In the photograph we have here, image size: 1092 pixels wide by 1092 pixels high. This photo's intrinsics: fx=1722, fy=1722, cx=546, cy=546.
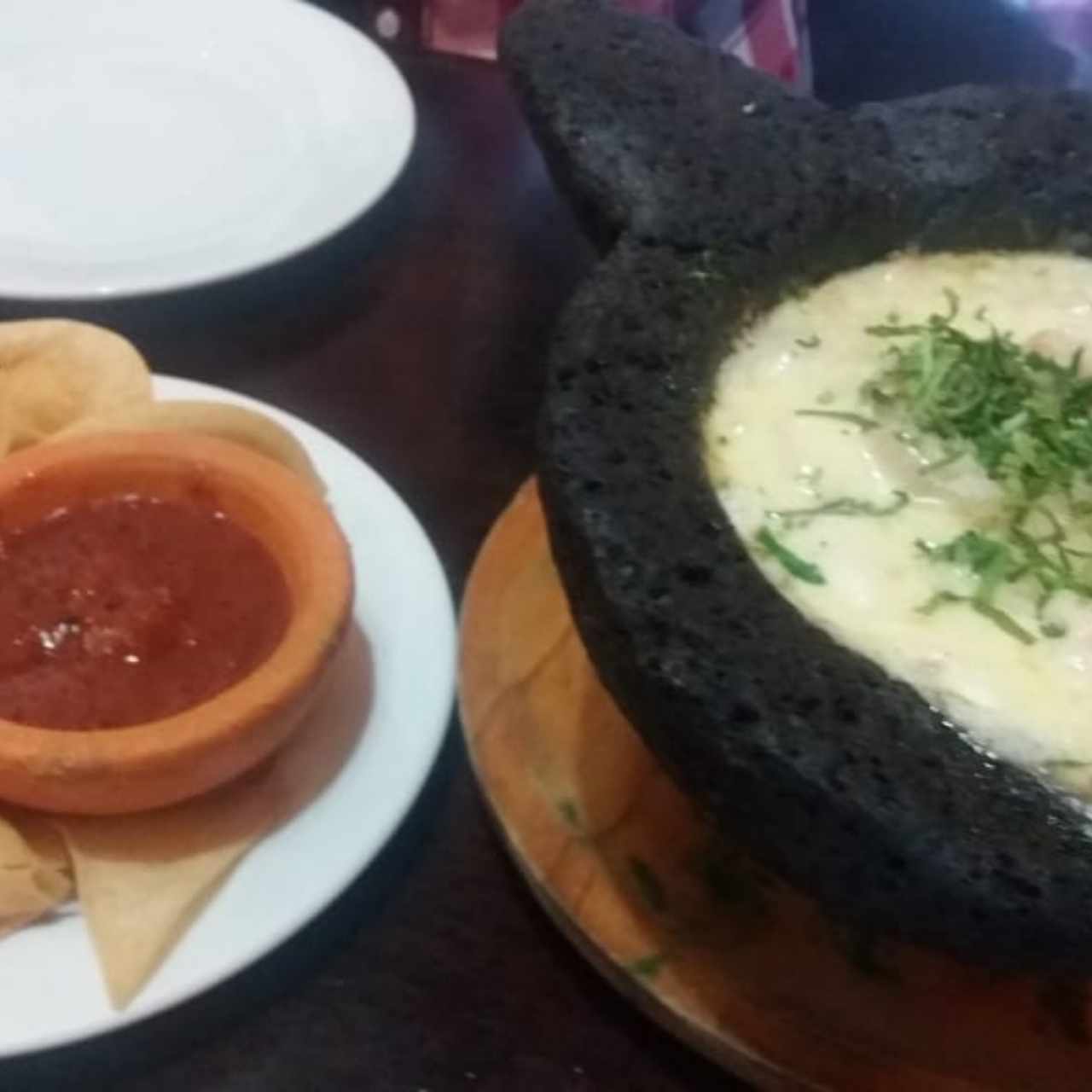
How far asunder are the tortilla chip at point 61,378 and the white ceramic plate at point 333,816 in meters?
0.05

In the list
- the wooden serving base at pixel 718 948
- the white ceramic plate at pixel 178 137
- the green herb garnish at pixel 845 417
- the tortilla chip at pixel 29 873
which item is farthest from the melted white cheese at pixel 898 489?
→ the white ceramic plate at pixel 178 137

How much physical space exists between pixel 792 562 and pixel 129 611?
0.99 feet

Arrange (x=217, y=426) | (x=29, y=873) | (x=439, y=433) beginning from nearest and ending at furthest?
(x=29, y=873)
(x=217, y=426)
(x=439, y=433)

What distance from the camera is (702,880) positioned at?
804 millimetres

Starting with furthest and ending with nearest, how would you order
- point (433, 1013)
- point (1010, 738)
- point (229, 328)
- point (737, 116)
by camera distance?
point (229, 328) < point (737, 116) < point (433, 1013) < point (1010, 738)

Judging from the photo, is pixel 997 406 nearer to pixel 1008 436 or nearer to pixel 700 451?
pixel 1008 436

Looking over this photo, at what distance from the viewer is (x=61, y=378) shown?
0.93 meters

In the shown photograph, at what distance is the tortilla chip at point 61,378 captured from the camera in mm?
919

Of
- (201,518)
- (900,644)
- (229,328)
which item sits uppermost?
(900,644)


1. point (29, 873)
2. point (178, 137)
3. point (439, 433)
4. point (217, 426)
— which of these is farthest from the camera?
point (178, 137)

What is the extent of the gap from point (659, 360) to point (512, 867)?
0.26m

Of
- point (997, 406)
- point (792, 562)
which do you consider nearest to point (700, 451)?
point (792, 562)

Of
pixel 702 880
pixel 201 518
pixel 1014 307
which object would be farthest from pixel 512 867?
pixel 1014 307

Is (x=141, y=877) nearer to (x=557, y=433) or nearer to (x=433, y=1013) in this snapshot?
(x=433, y=1013)
